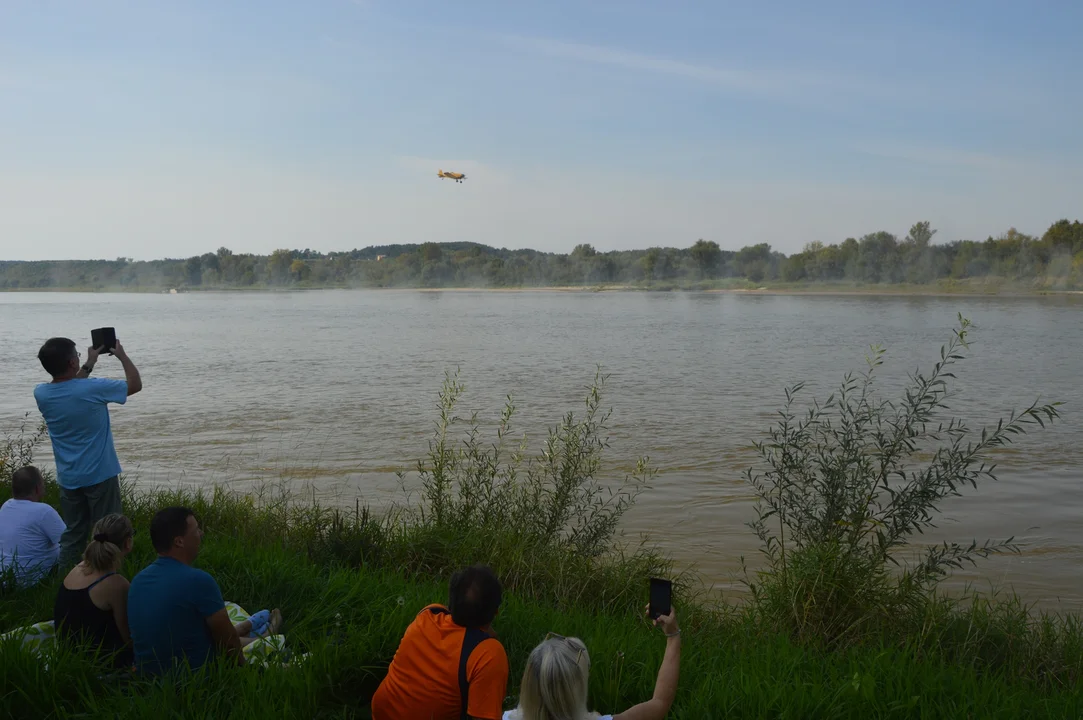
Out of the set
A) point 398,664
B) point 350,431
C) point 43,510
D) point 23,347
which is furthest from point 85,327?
point 398,664

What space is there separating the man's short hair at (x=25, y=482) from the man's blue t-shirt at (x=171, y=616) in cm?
246

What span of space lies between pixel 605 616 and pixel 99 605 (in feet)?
9.73

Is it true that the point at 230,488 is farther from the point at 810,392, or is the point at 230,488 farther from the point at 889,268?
the point at 889,268

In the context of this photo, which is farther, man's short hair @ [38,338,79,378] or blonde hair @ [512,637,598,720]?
man's short hair @ [38,338,79,378]

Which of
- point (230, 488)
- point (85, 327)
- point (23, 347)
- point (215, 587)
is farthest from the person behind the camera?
point (85, 327)

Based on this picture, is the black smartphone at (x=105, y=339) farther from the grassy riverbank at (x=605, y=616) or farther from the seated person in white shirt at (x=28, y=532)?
the grassy riverbank at (x=605, y=616)

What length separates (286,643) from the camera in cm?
482

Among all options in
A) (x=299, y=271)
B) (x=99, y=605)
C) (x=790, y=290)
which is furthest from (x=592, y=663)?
(x=299, y=271)

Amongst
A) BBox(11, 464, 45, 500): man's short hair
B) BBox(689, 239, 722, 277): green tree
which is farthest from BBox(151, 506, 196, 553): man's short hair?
BBox(689, 239, 722, 277): green tree

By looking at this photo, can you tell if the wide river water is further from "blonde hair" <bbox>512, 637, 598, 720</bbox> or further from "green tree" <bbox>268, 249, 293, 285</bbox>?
"green tree" <bbox>268, 249, 293, 285</bbox>

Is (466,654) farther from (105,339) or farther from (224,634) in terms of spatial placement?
(105,339)

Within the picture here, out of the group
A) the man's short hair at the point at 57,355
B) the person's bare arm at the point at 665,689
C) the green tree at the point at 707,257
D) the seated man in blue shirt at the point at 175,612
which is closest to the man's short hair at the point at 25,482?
the man's short hair at the point at 57,355

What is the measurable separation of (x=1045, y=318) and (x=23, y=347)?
175 ft

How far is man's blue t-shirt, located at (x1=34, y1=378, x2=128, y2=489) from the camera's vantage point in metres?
6.12
